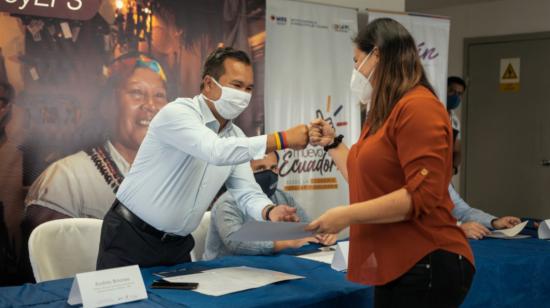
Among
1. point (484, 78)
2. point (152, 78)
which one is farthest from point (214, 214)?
point (484, 78)

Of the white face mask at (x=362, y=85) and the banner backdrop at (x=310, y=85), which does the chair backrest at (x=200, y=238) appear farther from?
the white face mask at (x=362, y=85)

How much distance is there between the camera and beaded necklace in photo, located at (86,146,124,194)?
143 inches

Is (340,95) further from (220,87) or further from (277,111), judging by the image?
(220,87)

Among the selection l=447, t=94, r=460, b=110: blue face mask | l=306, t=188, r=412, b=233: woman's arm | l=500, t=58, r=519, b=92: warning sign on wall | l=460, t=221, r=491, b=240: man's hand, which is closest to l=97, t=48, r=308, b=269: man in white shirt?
l=306, t=188, r=412, b=233: woman's arm

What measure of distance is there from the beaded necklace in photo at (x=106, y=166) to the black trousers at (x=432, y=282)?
2.55 metres

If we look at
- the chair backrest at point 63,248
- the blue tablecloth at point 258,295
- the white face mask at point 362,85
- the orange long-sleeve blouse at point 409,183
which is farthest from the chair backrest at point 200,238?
the orange long-sleeve blouse at point 409,183

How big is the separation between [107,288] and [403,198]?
2.83ft

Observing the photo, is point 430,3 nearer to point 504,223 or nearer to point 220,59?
point 504,223

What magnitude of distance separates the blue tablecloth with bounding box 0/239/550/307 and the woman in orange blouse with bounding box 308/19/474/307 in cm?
32

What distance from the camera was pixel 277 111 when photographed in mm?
4512

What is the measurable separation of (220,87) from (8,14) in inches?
64.9

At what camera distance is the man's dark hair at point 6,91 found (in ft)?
10.8

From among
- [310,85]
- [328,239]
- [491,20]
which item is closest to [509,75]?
[491,20]

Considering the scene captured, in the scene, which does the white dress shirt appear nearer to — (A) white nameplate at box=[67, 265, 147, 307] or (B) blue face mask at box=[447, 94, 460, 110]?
(A) white nameplate at box=[67, 265, 147, 307]
